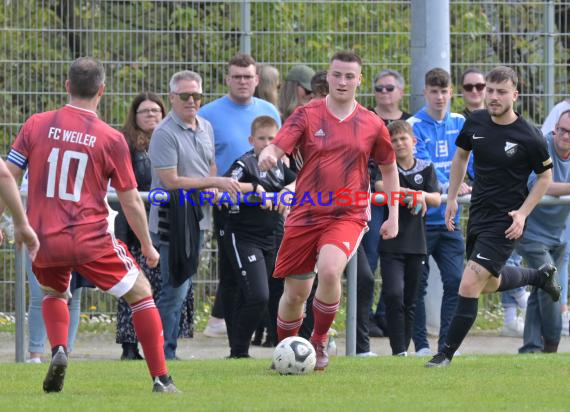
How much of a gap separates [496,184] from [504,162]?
178 millimetres

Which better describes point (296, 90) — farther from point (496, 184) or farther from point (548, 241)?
point (496, 184)

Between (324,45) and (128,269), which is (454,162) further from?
(324,45)

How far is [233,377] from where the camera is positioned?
929 cm

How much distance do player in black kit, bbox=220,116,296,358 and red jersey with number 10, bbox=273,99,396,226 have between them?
1617 millimetres

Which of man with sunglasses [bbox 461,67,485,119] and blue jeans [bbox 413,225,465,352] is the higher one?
man with sunglasses [bbox 461,67,485,119]

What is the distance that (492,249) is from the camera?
32.2 feet

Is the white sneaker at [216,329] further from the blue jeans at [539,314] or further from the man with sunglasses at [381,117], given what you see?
the blue jeans at [539,314]

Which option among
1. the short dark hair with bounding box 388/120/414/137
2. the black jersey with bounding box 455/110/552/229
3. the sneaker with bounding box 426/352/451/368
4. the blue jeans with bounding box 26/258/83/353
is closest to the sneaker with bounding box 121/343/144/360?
the blue jeans with bounding box 26/258/83/353

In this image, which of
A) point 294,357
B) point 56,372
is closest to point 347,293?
point 294,357

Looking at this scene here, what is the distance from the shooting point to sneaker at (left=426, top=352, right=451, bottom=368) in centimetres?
985

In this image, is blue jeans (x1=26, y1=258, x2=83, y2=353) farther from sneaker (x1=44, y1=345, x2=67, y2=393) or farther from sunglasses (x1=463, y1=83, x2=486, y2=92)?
sunglasses (x1=463, y1=83, x2=486, y2=92)

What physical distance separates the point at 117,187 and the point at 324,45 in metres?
6.24

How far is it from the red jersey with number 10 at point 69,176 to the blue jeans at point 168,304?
2.86m

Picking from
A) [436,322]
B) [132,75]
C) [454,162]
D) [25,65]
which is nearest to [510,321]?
[436,322]
